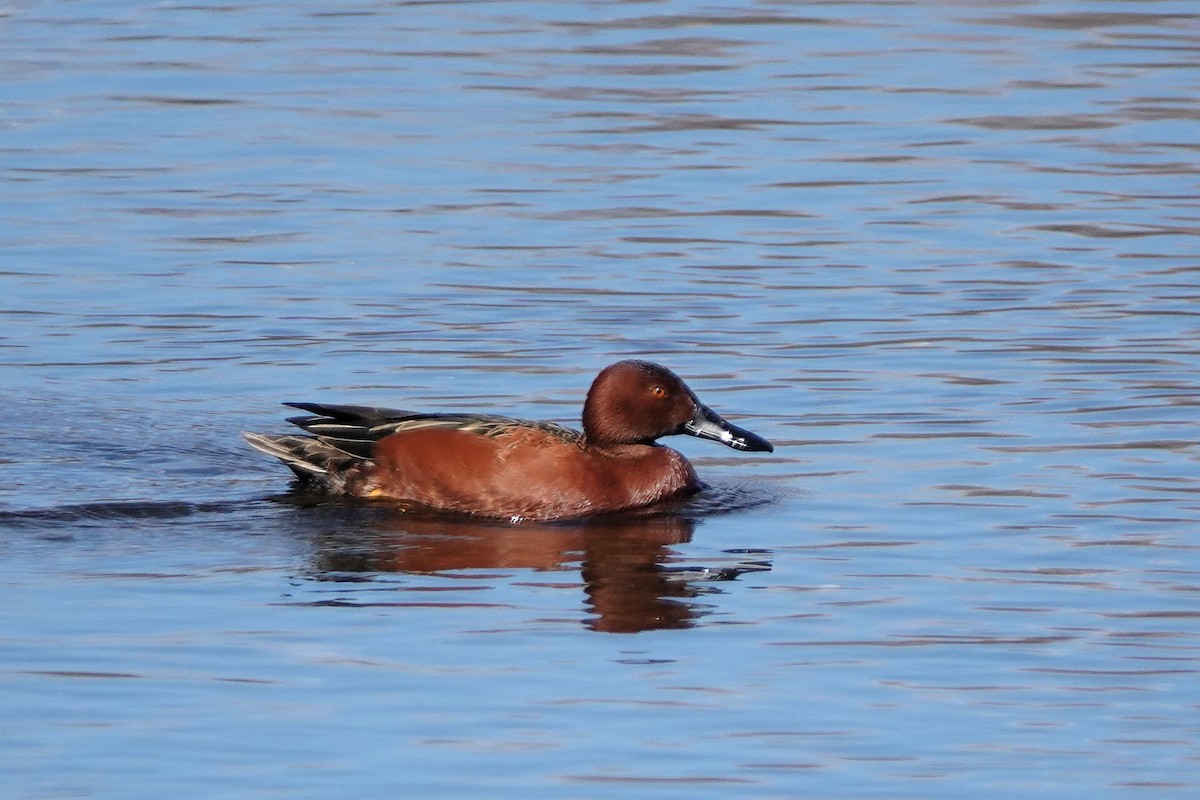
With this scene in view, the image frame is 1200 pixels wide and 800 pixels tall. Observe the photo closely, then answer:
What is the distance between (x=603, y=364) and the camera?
13727 mm

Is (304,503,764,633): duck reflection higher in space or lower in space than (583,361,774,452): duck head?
lower

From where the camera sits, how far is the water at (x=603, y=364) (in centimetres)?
790

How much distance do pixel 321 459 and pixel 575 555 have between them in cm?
175

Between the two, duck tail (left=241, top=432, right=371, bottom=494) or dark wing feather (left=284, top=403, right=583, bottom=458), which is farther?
duck tail (left=241, top=432, right=371, bottom=494)

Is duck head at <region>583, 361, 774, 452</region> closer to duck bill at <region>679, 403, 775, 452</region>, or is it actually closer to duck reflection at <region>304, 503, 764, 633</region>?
duck bill at <region>679, 403, 775, 452</region>

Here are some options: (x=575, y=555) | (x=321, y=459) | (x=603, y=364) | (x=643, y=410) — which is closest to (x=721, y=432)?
(x=643, y=410)

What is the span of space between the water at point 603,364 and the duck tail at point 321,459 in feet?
0.76

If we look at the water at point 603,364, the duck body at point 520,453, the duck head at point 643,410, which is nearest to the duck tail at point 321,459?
the duck body at point 520,453

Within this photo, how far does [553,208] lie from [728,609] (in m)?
8.80

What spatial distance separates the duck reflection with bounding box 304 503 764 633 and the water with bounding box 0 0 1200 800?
36mm

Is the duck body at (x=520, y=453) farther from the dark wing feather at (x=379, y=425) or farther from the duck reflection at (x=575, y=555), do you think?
the duck reflection at (x=575, y=555)

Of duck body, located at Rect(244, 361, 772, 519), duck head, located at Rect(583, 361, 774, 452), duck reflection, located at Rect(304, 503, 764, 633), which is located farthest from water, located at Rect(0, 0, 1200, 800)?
duck head, located at Rect(583, 361, 774, 452)

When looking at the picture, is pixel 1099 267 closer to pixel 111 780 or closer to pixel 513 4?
pixel 111 780

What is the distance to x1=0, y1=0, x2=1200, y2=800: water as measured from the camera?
7898 millimetres
